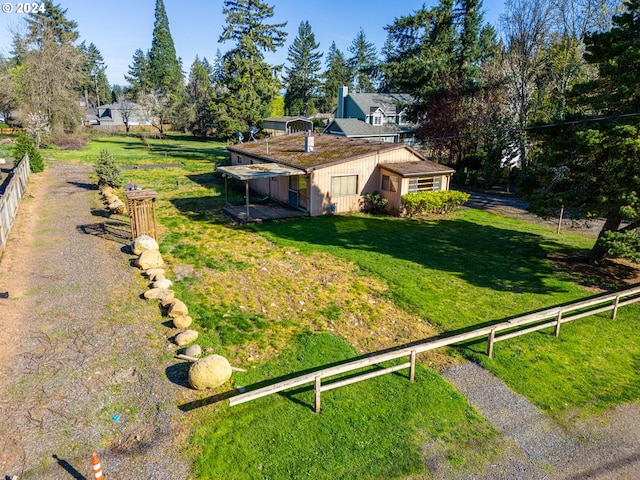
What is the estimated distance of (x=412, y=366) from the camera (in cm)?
848

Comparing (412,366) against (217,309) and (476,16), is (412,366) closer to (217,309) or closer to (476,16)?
(217,309)

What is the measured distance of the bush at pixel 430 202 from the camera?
21734mm

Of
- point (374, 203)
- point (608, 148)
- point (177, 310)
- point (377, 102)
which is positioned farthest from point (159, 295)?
point (377, 102)

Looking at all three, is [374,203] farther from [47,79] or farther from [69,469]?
[47,79]

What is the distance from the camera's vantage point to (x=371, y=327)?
35.4ft

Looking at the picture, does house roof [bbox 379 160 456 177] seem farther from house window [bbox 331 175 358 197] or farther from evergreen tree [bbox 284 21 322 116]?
evergreen tree [bbox 284 21 322 116]

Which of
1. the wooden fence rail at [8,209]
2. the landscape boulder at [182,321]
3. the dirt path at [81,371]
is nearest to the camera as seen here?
the dirt path at [81,371]

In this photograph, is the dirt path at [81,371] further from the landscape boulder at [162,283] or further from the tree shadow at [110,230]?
the tree shadow at [110,230]

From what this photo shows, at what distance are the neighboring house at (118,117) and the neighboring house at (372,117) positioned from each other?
137 feet

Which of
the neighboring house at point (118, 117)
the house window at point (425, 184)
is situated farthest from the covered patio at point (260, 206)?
the neighboring house at point (118, 117)

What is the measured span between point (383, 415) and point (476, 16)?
43890 millimetres

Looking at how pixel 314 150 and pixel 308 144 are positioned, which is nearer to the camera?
pixel 308 144

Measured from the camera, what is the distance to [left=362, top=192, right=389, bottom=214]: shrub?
22625 mm

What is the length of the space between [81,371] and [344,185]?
52.3 ft
